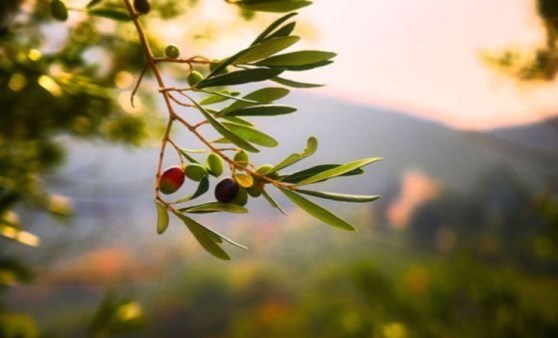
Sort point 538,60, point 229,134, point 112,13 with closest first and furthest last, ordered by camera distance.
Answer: point 229,134 → point 112,13 → point 538,60

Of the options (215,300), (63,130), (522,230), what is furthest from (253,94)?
(215,300)

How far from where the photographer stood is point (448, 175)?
6570 mm

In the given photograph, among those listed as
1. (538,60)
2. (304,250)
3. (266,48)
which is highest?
(266,48)

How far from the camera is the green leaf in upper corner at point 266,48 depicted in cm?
35

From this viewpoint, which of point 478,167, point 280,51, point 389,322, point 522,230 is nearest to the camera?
point 280,51

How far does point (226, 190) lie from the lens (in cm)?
38

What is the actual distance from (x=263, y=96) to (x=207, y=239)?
0.13 m

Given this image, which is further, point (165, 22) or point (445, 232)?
point (445, 232)

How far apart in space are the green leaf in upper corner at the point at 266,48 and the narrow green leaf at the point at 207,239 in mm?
134

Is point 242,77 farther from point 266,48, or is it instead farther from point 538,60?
point 538,60

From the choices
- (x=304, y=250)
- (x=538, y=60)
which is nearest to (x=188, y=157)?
(x=538, y=60)

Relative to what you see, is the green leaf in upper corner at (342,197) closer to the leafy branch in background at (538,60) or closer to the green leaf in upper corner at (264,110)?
the green leaf in upper corner at (264,110)

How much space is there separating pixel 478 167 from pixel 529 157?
4870mm

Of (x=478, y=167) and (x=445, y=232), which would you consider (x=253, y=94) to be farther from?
(x=478, y=167)
